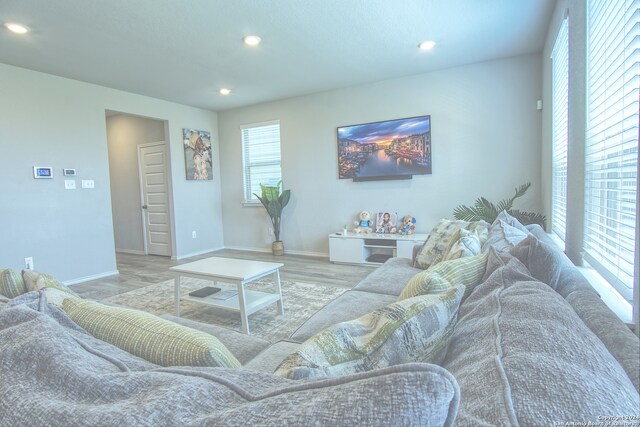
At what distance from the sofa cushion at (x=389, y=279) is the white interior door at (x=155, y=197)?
4.25 metres

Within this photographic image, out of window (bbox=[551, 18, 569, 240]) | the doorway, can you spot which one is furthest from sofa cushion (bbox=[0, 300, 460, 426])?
Result: the doorway

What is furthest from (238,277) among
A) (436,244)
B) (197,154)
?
(197,154)

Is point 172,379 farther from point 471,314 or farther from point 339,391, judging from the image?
point 471,314

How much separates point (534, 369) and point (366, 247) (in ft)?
13.4

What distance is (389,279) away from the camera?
2197mm

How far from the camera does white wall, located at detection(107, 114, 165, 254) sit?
575cm

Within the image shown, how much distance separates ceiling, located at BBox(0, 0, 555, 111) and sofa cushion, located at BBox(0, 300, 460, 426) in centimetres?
266

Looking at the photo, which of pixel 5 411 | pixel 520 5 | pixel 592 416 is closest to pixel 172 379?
pixel 5 411

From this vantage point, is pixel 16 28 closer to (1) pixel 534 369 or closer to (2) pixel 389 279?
(2) pixel 389 279

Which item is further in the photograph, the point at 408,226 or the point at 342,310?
the point at 408,226

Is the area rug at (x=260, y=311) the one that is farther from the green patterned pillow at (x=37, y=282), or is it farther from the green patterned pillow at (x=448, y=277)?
the green patterned pillow at (x=448, y=277)

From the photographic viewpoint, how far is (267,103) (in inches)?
213

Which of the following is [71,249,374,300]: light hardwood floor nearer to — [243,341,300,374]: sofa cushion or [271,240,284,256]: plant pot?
[271,240,284,256]: plant pot

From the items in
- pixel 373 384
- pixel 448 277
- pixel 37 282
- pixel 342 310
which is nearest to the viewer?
pixel 373 384
